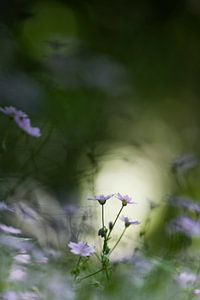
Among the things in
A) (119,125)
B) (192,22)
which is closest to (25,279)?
(119,125)

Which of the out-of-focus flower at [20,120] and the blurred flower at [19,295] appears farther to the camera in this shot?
the out-of-focus flower at [20,120]

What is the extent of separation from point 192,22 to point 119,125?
2.49 feet

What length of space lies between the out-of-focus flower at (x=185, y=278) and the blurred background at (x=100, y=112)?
0.49 feet

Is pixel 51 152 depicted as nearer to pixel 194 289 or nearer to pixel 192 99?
pixel 194 289

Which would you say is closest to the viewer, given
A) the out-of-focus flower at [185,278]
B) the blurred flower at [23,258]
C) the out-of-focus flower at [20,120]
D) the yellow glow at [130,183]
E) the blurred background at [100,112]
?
the blurred flower at [23,258]

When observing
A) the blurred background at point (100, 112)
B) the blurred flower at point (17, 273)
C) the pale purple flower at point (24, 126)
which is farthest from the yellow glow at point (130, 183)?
the blurred flower at point (17, 273)

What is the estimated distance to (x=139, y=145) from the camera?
241 centimetres

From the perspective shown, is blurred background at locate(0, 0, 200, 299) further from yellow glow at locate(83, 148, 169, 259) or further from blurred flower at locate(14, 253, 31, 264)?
blurred flower at locate(14, 253, 31, 264)

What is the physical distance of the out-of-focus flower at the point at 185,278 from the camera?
3.59 ft

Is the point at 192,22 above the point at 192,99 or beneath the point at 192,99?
above

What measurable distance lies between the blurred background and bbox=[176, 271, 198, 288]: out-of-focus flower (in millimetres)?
150

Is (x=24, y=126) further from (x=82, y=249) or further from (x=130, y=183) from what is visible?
(x=130, y=183)

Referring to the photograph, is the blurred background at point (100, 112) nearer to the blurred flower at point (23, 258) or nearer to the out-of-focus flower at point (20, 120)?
the out-of-focus flower at point (20, 120)

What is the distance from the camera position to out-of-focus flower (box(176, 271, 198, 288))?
1096mm
